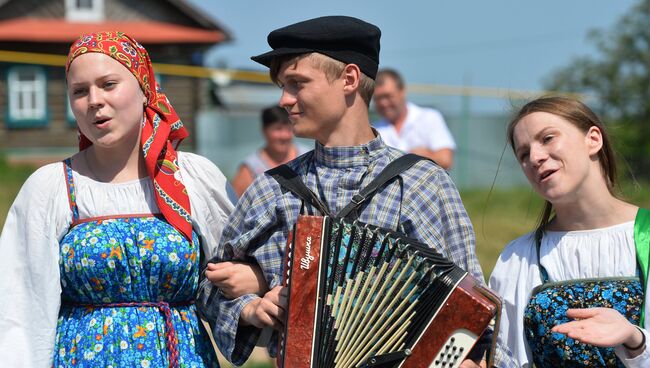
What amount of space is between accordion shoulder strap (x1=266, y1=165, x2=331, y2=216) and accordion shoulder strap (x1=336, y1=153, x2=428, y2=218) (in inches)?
2.7

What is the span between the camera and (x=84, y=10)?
24062 millimetres

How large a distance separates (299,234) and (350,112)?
1.67 feet

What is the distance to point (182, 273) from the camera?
304 cm

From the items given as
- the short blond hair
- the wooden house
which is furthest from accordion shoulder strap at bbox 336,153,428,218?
the wooden house

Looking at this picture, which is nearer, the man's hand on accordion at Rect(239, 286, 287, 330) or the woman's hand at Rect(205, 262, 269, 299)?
the man's hand on accordion at Rect(239, 286, 287, 330)

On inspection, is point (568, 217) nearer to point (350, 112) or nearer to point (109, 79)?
point (350, 112)

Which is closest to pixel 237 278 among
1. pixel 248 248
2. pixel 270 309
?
pixel 248 248

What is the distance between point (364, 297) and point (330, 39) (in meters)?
0.79

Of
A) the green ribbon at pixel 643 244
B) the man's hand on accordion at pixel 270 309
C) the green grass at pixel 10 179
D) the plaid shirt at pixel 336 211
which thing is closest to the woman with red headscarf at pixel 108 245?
the plaid shirt at pixel 336 211

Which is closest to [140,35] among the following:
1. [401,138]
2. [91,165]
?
[401,138]

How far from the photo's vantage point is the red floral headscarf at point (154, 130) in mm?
3039

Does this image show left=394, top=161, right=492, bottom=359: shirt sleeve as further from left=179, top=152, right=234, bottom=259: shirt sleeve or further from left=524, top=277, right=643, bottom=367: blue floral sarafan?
left=179, top=152, right=234, bottom=259: shirt sleeve

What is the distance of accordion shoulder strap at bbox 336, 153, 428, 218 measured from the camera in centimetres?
276

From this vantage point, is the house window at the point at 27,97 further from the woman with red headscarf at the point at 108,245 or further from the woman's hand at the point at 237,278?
the woman's hand at the point at 237,278
